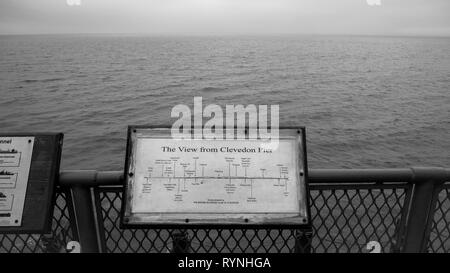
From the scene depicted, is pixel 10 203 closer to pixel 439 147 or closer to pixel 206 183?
pixel 206 183

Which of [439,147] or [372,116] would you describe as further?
[372,116]

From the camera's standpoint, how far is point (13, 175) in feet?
9.64

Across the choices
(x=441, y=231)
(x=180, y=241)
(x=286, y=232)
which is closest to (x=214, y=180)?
(x=180, y=241)

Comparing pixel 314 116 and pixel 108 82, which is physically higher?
pixel 108 82

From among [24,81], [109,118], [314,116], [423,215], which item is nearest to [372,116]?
[314,116]

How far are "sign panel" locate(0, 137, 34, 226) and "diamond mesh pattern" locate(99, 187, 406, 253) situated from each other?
594 millimetres

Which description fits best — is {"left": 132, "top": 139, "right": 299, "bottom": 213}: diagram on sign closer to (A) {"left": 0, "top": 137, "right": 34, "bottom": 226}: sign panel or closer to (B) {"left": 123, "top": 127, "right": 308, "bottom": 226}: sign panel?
(B) {"left": 123, "top": 127, "right": 308, "bottom": 226}: sign panel

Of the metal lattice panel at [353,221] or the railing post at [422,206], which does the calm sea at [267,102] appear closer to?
the metal lattice panel at [353,221]

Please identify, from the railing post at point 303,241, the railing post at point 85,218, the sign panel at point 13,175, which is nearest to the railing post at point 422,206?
the railing post at point 303,241

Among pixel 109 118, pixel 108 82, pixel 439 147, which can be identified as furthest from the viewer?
pixel 108 82

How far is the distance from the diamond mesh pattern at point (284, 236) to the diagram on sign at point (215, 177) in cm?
27

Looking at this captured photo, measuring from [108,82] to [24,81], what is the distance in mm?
11751

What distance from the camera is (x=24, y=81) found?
5459cm
